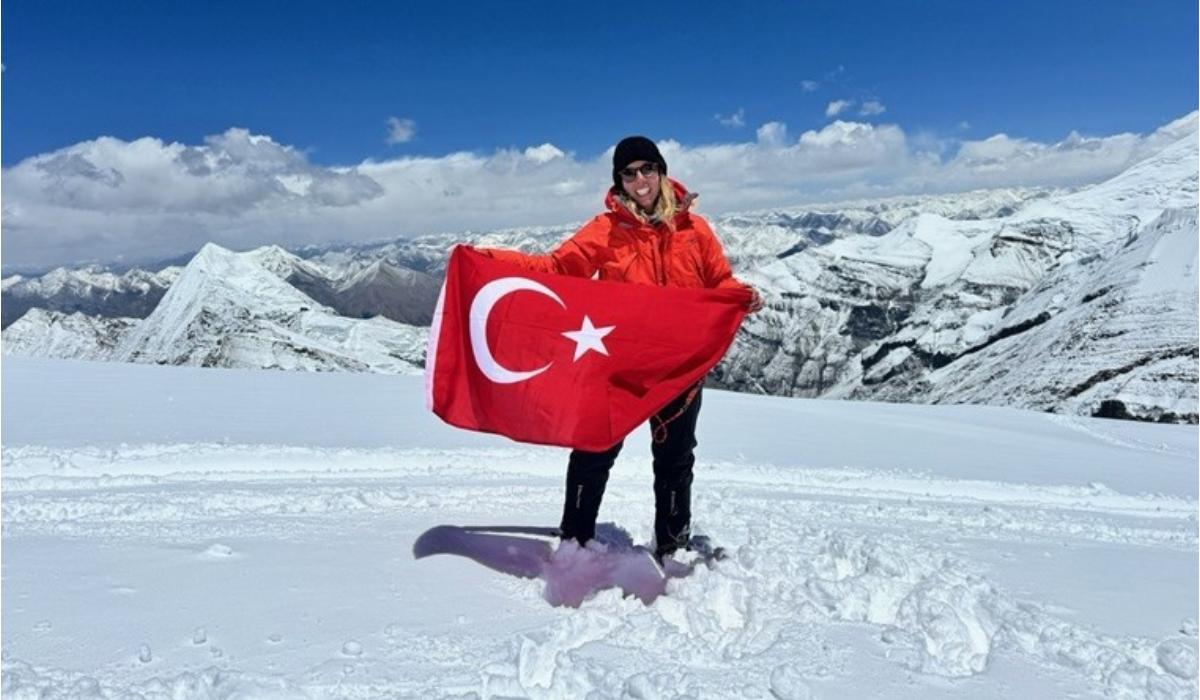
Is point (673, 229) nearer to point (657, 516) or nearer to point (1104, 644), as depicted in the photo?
point (657, 516)

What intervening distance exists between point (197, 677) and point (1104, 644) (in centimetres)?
407

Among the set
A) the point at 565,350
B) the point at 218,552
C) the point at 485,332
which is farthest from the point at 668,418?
the point at 218,552

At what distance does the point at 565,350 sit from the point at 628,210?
0.92 meters

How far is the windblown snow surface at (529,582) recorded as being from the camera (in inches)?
128

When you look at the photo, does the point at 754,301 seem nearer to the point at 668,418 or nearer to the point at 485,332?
the point at 668,418

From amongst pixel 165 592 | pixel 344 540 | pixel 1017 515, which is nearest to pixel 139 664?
pixel 165 592

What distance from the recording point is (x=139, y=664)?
3141 millimetres

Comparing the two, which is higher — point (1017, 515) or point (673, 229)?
point (673, 229)

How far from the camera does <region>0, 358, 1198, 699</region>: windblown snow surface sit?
3258mm

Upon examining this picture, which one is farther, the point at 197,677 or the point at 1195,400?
the point at 1195,400

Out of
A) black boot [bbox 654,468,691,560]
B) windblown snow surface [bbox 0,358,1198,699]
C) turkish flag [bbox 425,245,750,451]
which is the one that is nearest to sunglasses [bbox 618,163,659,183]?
turkish flag [bbox 425,245,750,451]

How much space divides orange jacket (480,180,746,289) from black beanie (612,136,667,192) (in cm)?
22

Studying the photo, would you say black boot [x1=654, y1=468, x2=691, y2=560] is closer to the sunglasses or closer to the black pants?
the black pants

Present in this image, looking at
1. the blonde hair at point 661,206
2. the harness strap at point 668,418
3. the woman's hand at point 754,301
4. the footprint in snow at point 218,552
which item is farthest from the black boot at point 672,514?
the footprint in snow at point 218,552
